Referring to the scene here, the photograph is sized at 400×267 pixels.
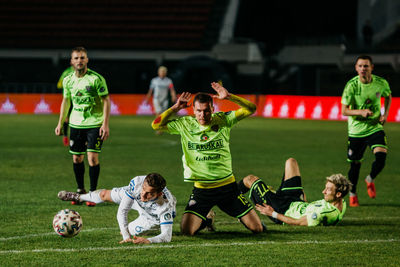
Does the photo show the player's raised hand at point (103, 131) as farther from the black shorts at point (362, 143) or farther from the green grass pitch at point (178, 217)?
the black shorts at point (362, 143)

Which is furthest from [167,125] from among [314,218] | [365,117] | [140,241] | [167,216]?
[365,117]

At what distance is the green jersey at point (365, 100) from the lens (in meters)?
9.99

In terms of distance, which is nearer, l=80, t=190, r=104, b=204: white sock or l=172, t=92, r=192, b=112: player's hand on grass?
l=172, t=92, r=192, b=112: player's hand on grass

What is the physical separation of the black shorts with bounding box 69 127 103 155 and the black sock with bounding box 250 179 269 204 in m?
2.54

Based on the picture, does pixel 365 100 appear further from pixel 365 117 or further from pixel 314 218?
pixel 314 218

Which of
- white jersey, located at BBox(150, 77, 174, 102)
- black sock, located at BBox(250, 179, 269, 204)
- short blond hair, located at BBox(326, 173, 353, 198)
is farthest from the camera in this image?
white jersey, located at BBox(150, 77, 174, 102)

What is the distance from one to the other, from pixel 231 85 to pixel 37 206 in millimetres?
25386

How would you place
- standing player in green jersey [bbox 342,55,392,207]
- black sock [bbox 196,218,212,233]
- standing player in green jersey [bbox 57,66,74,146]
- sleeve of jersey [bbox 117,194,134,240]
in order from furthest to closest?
standing player in green jersey [bbox 57,66,74,146] < standing player in green jersey [bbox 342,55,392,207] < black sock [bbox 196,218,212,233] < sleeve of jersey [bbox 117,194,134,240]

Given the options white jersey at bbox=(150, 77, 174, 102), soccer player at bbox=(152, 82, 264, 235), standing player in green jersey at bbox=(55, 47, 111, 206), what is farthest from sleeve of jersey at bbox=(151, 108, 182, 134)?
white jersey at bbox=(150, 77, 174, 102)

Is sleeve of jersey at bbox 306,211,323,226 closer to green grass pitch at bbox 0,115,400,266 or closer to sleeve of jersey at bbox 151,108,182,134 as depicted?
green grass pitch at bbox 0,115,400,266

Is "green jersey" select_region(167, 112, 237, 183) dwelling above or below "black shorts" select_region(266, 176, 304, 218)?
above

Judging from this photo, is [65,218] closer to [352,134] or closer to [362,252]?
[362,252]

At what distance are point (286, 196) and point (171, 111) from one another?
6.12 feet

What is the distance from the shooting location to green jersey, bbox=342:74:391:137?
32.8 ft
